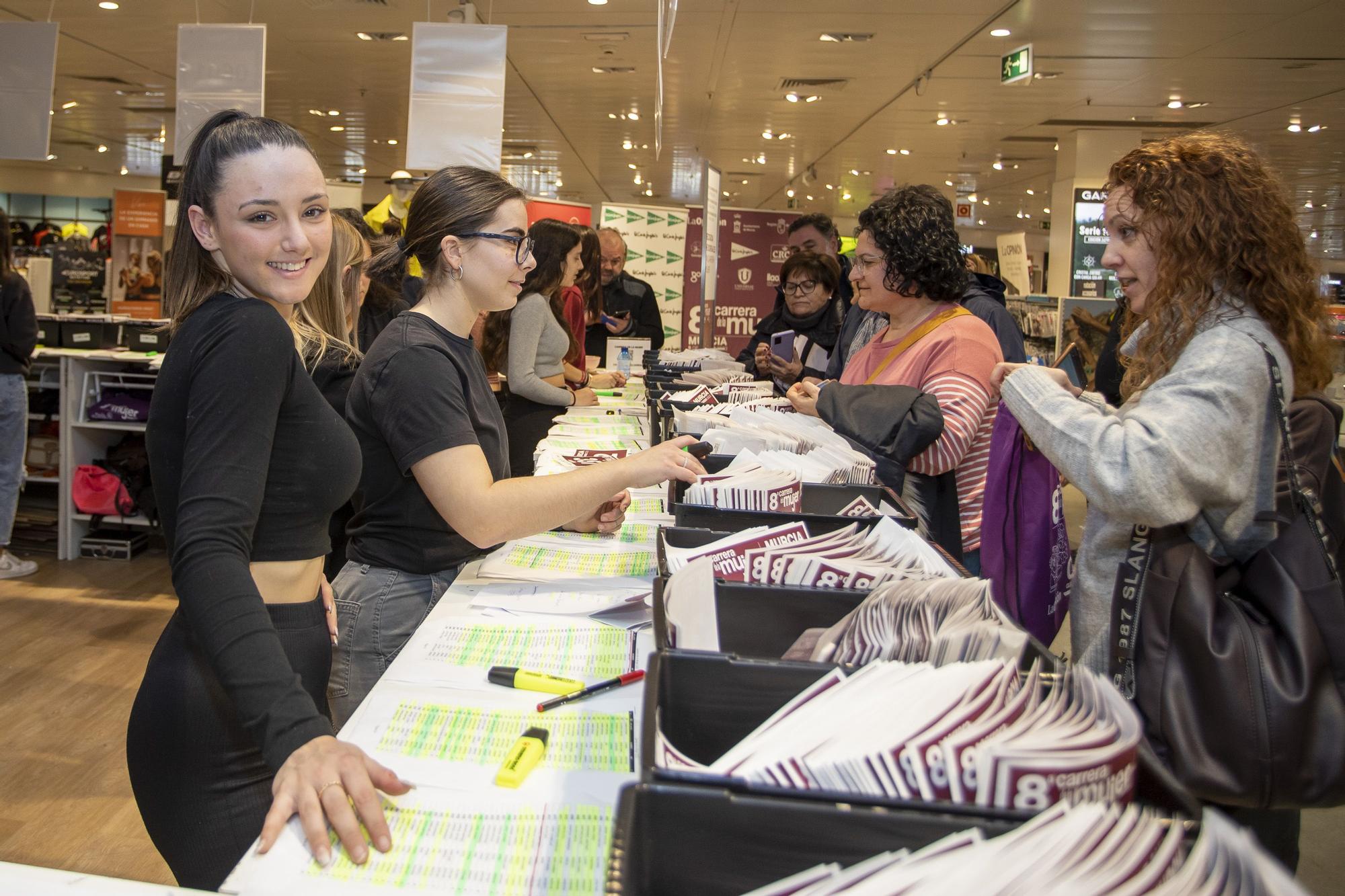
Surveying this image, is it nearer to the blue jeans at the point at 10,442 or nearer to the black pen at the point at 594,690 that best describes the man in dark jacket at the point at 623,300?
the blue jeans at the point at 10,442

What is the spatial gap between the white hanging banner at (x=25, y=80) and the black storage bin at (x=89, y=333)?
1.01 meters

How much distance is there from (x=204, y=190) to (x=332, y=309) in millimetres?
1595

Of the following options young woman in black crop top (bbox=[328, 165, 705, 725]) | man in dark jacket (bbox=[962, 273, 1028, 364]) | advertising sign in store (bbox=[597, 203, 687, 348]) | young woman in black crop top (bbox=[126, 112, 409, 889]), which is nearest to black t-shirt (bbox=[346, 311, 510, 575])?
young woman in black crop top (bbox=[328, 165, 705, 725])

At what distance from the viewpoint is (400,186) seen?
6.68m

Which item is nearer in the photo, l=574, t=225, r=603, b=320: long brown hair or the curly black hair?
the curly black hair

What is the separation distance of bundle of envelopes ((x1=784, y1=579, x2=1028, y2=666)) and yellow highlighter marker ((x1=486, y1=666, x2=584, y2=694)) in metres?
0.35

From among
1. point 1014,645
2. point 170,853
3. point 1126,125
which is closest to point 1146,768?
point 1014,645

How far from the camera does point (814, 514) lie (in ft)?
4.81

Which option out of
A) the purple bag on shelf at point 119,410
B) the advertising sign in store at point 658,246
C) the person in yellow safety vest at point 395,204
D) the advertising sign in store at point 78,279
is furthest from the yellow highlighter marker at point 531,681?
the advertising sign in store at point 78,279

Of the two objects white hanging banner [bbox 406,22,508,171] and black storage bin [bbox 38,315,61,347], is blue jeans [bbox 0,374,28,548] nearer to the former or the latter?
black storage bin [bbox 38,315,61,347]

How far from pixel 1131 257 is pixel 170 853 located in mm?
1718

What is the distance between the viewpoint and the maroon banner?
10344 millimetres

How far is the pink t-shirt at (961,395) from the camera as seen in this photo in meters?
2.09

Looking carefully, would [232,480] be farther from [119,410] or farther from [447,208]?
[119,410]
